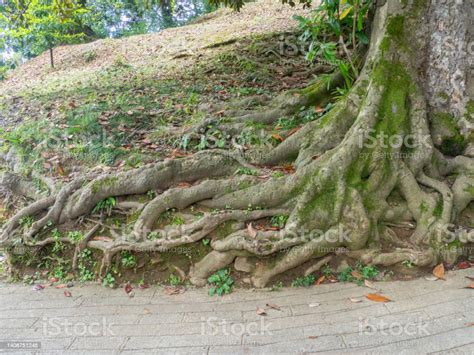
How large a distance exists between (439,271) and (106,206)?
3.11 metres

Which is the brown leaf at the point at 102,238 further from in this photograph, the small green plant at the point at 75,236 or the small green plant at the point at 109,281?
the small green plant at the point at 109,281

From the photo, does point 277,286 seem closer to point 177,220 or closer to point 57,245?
point 177,220

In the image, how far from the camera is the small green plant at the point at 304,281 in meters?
3.30

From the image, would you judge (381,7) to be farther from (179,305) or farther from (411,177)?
(179,305)

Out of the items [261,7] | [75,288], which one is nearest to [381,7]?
[75,288]

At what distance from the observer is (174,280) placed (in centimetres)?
344

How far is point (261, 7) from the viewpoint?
1288 cm

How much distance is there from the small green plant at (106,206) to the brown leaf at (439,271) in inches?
118

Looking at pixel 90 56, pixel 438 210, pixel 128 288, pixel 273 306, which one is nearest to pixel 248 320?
pixel 273 306

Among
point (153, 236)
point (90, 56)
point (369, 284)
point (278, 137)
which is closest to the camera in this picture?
point (369, 284)

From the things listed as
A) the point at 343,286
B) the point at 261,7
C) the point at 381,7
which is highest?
the point at 261,7

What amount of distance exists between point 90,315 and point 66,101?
475 centimetres

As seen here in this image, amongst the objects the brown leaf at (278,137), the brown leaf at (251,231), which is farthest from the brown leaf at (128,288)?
the brown leaf at (278,137)

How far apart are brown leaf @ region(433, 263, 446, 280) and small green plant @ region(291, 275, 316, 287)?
102cm
